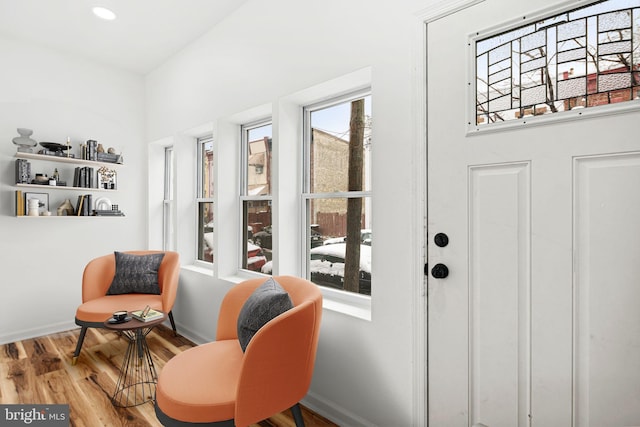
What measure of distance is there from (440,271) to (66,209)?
12.0ft

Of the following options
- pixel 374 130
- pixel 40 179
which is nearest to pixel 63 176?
pixel 40 179

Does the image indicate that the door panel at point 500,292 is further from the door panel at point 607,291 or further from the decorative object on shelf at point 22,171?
the decorative object on shelf at point 22,171

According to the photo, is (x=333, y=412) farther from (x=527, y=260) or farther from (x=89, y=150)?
(x=89, y=150)

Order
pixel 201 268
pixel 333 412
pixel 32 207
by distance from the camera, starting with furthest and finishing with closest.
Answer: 1. pixel 201 268
2. pixel 32 207
3. pixel 333 412

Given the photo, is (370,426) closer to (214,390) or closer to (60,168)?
(214,390)

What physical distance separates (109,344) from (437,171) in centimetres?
320

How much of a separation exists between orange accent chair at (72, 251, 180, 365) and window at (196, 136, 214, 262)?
1.31 feet

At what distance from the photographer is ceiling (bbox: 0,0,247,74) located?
2.63m

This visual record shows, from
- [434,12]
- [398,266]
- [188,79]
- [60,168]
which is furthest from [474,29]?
[60,168]

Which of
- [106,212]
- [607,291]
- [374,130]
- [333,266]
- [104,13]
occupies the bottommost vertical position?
[333,266]

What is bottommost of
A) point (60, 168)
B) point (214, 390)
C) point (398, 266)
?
point (214, 390)

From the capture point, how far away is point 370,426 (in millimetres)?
1792

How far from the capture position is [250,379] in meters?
1.42

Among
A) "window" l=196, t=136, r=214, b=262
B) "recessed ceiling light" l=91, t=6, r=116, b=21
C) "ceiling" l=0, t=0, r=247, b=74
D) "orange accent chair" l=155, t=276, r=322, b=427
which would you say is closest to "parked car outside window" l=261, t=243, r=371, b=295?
"orange accent chair" l=155, t=276, r=322, b=427
